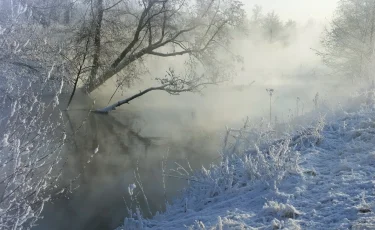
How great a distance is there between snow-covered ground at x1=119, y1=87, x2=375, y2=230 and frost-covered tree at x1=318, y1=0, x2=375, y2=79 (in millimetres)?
13532

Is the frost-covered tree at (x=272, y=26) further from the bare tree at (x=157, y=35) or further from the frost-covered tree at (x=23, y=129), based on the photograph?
the frost-covered tree at (x=23, y=129)

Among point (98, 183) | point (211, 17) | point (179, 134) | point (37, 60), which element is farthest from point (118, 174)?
point (211, 17)

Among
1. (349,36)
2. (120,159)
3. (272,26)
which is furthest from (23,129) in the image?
(272,26)

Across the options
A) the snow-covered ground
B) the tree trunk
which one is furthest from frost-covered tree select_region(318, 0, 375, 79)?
the snow-covered ground

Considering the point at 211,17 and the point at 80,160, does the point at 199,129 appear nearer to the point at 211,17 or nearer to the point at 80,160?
the point at 80,160

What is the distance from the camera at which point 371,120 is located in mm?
6863

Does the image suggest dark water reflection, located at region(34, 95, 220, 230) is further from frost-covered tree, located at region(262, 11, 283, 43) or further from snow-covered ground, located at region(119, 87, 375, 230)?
frost-covered tree, located at region(262, 11, 283, 43)

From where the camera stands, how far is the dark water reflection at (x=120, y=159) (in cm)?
771

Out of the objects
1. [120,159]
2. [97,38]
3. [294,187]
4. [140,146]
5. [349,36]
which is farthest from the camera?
[349,36]

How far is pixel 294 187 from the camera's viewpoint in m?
4.95

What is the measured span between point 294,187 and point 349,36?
1870 cm

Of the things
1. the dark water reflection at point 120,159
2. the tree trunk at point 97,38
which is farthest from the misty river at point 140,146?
the tree trunk at point 97,38

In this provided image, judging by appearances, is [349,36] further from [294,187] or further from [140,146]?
[294,187]

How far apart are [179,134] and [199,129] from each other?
1.06 metres
